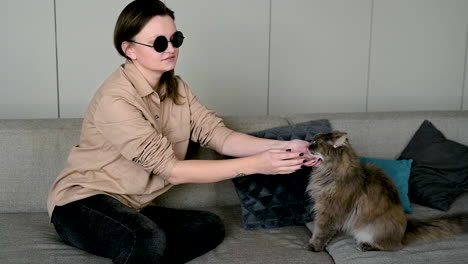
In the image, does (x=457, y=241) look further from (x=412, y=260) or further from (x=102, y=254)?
(x=102, y=254)

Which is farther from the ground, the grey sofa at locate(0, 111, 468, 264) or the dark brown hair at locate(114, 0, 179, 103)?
the dark brown hair at locate(114, 0, 179, 103)

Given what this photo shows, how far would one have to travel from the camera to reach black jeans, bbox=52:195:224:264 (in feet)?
6.17

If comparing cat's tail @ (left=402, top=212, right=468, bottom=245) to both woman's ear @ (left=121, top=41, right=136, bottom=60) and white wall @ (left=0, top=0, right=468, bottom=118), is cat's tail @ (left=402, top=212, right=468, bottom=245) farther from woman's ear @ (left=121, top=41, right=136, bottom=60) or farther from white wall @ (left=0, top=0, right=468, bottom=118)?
white wall @ (left=0, top=0, right=468, bottom=118)

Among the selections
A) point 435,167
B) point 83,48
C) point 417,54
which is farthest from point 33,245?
point 417,54

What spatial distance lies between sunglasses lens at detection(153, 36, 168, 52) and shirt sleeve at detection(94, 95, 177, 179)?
0.25 metres

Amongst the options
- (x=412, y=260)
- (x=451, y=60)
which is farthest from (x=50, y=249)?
(x=451, y=60)

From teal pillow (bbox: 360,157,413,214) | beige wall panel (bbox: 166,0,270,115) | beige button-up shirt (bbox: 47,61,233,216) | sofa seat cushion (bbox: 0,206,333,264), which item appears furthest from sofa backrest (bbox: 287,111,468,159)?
beige wall panel (bbox: 166,0,270,115)

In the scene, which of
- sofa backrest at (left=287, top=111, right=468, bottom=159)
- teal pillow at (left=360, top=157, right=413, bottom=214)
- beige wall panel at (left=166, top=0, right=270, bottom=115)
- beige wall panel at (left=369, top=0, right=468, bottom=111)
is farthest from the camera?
beige wall panel at (left=369, top=0, right=468, bottom=111)

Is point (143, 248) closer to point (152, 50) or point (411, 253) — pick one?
point (152, 50)

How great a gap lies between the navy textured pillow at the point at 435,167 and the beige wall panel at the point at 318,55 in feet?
4.17

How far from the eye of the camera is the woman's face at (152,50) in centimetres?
205

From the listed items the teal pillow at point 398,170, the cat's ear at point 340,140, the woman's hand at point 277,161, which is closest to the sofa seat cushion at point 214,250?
the woman's hand at point 277,161

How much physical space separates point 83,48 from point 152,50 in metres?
1.69

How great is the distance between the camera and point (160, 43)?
6.75ft
